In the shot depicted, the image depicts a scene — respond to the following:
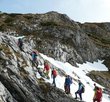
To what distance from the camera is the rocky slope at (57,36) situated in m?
78.8

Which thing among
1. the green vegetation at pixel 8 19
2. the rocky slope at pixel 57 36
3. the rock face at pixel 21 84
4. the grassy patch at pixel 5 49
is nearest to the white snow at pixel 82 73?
the rocky slope at pixel 57 36

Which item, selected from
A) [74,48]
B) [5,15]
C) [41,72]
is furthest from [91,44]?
[41,72]

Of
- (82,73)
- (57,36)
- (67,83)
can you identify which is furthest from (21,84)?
(57,36)

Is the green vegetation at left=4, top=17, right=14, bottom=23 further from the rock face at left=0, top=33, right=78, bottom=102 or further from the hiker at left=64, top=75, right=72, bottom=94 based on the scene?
the hiker at left=64, top=75, right=72, bottom=94

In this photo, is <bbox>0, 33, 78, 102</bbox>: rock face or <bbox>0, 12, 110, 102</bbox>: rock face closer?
<bbox>0, 33, 78, 102</bbox>: rock face

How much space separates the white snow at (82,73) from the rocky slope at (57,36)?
221cm

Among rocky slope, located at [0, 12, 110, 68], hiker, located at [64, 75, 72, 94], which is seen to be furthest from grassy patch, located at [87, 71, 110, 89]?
hiker, located at [64, 75, 72, 94]

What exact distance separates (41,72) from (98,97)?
11.4m

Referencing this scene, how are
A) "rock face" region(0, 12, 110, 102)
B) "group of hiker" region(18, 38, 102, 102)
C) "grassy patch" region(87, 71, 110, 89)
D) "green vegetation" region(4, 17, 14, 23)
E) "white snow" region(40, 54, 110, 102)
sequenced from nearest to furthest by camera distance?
"group of hiker" region(18, 38, 102, 102) → "rock face" region(0, 12, 110, 102) → "white snow" region(40, 54, 110, 102) → "grassy patch" region(87, 71, 110, 89) → "green vegetation" region(4, 17, 14, 23)

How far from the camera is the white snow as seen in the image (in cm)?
5100

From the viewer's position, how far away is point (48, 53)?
75.7m

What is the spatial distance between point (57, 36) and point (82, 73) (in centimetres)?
1702

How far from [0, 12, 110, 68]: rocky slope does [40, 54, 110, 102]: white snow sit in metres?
2.21

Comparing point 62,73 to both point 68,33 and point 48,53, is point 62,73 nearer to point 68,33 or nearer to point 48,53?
point 48,53
